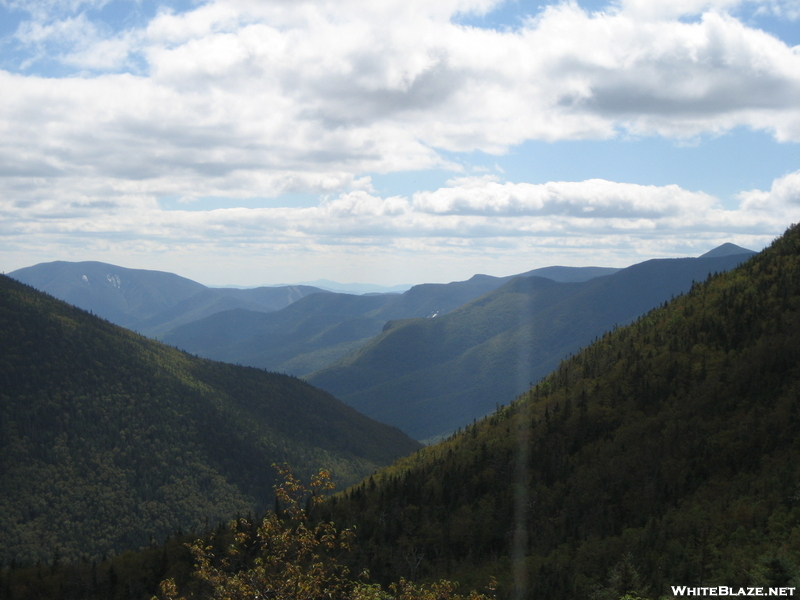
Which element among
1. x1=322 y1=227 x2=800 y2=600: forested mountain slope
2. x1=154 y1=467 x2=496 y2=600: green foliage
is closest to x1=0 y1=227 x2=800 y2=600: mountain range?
x1=322 y1=227 x2=800 y2=600: forested mountain slope

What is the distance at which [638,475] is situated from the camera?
126 m

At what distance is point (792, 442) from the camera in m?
108

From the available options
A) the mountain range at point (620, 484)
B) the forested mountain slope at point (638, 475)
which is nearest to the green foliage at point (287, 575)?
the forested mountain slope at point (638, 475)

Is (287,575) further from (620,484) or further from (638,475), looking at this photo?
(638,475)

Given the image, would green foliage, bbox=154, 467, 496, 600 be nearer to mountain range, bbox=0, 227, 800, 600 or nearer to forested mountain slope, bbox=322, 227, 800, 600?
forested mountain slope, bbox=322, 227, 800, 600

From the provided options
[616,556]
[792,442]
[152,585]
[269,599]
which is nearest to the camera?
[269,599]

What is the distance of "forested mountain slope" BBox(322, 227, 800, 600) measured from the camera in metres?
85.2

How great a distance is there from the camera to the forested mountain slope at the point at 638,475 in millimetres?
85188

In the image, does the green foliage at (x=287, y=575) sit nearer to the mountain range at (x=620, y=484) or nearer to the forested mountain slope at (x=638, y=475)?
the forested mountain slope at (x=638, y=475)

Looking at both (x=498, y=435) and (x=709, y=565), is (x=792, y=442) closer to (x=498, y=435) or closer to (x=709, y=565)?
(x=709, y=565)

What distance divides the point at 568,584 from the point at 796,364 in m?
77.1

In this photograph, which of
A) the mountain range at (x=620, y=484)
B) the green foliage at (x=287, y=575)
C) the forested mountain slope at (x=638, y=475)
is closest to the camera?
the green foliage at (x=287, y=575)

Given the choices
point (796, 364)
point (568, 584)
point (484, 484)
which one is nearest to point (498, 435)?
point (484, 484)

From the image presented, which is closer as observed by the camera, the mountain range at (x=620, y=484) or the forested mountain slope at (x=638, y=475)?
the forested mountain slope at (x=638, y=475)
